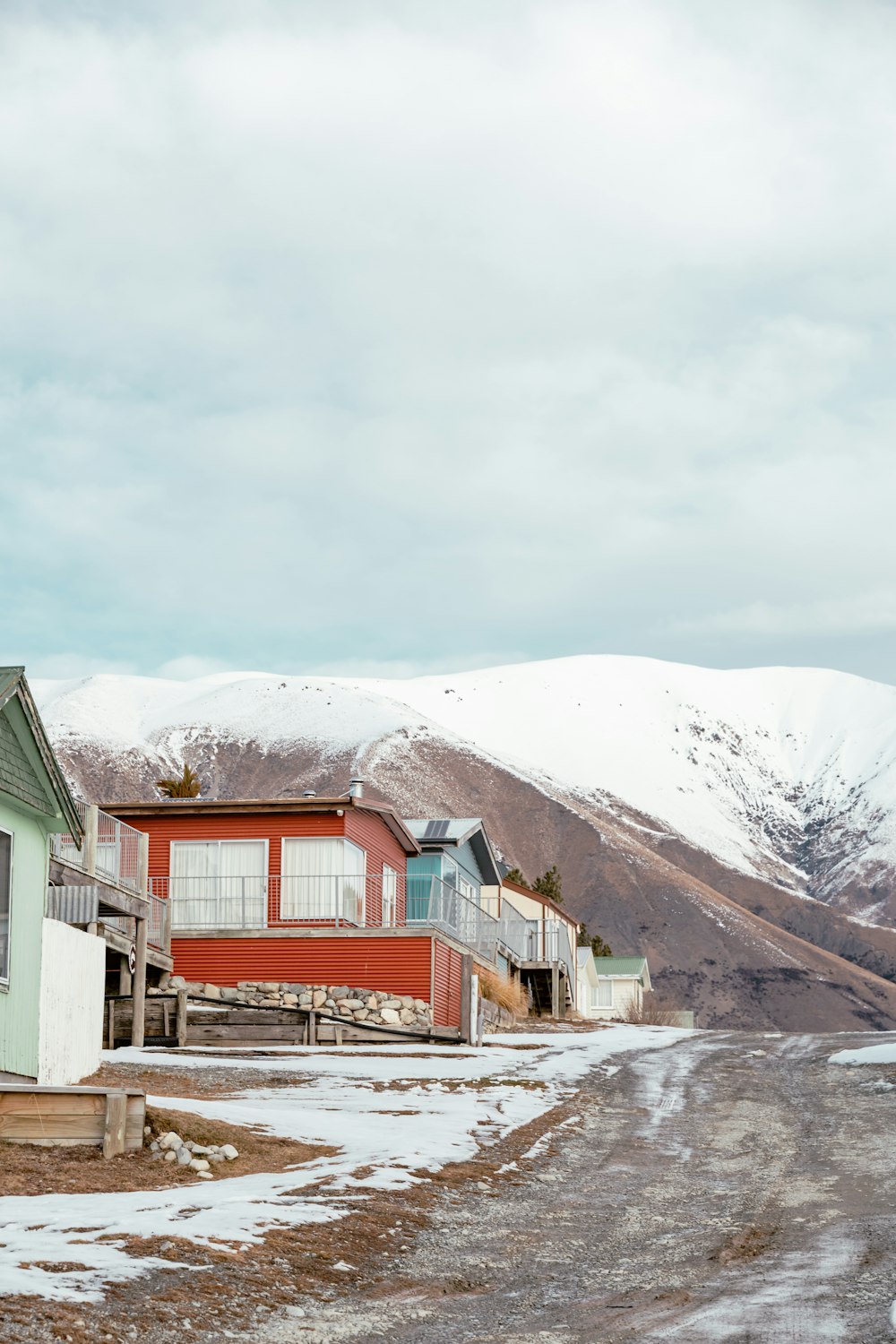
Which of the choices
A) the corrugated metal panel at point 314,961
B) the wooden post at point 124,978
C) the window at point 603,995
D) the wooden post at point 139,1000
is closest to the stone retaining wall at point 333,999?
the corrugated metal panel at point 314,961

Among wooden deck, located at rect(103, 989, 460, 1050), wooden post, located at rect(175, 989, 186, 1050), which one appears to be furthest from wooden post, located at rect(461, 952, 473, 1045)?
wooden post, located at rect(175, 989, 186, 1050)

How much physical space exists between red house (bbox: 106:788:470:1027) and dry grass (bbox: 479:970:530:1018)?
213 centimetres

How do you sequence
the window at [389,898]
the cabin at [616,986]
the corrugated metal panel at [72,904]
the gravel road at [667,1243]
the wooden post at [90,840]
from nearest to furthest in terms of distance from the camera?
the gravel road at [667,1243], the corrugated metal panel at [72,904], the wooden post at [90,840], the window at [389,898], the cabin at [616,986]

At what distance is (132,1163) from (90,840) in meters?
13.9

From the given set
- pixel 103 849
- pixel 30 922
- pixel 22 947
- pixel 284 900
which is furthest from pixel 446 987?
pixel 22 947

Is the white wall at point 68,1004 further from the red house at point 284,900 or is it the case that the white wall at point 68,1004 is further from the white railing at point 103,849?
the red house at point 284,900

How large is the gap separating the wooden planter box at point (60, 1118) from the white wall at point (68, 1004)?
5.39 meters

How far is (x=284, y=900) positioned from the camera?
3475 cm

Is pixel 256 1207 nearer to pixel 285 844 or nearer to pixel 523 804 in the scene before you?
pixel 285 844

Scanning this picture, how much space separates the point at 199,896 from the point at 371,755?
161 meters

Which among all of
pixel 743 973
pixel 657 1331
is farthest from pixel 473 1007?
pixel 743 973

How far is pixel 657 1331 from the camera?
8.37 metres

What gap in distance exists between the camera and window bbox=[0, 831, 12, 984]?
671 inches

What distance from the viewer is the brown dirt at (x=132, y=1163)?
1137 centimetres
